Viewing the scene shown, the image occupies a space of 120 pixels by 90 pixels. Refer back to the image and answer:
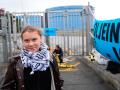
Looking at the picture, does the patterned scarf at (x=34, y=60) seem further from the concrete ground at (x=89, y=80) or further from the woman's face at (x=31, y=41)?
the concrete ground at (x=89, y=80)

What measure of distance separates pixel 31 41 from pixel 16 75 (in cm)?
35

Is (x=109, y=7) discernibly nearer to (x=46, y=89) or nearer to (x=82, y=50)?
(x=46, y=89)

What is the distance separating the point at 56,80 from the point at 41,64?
0.24 meters

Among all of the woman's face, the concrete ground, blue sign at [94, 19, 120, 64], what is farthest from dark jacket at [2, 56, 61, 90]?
the concrete ground

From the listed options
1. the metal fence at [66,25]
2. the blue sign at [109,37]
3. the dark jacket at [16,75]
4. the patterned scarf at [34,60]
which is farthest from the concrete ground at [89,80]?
the metal fence at [66,25]

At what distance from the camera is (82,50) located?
20672 mm

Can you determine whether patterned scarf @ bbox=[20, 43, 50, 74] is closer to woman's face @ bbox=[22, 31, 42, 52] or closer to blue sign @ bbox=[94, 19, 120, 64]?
A: woman's face @ bbox=[22, 31, 42, 52]

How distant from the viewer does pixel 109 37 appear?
5.61m

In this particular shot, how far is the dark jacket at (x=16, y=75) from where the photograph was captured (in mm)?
3639

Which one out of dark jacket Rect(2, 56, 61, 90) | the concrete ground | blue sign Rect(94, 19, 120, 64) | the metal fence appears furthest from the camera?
the metal fence

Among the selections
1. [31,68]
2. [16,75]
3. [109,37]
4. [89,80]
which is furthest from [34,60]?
[89,80]

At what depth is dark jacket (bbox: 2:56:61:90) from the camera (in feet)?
11.9

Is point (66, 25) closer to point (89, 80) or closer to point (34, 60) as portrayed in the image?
point (89, 80)

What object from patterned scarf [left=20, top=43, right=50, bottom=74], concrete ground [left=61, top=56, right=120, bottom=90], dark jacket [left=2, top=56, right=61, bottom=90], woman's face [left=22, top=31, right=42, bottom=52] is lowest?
concrete ground [left=61, top=56, right=120, bottom=90]
